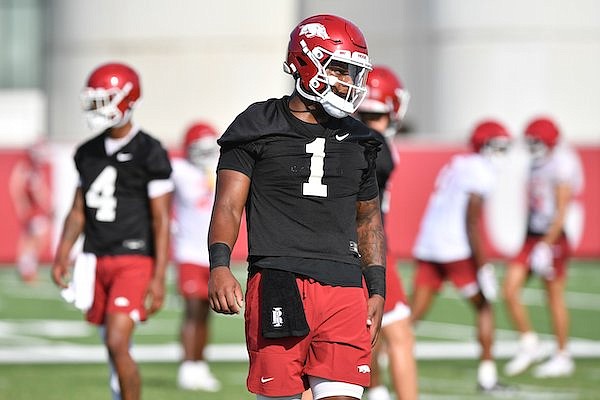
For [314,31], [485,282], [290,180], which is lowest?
[485,282]

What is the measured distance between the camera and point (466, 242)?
1077 centimetres

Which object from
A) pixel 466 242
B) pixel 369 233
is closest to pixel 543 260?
pixel 466 242

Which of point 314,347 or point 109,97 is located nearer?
point 314,347

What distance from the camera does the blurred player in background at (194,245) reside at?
10.8 meters

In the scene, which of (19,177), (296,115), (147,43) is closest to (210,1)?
(147,43)

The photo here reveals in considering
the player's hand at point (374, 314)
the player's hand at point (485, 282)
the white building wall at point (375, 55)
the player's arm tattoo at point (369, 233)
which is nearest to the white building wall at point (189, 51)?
the white building wall at point (375, 55)

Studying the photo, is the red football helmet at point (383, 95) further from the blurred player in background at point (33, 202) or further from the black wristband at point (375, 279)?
the blurred player in background at point (33, 202)

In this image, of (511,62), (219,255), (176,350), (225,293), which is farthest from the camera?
(511,62)

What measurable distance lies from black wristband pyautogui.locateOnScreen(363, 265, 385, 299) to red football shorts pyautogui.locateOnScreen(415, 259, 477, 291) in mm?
4727

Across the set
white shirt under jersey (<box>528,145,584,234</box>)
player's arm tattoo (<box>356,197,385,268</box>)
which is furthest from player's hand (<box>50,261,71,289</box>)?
white shirt under jersey (<box>528,145,584,234</box>)

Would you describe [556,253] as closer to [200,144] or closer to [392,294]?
[200,144]

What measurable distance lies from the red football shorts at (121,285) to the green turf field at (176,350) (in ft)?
6.57

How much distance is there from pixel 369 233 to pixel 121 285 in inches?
96.8

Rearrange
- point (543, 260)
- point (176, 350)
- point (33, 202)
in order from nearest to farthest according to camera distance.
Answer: point (543, 260)
point (176, 350)
point (33, 202)
